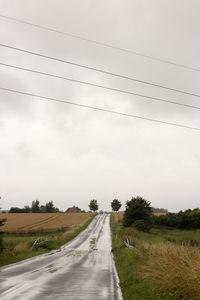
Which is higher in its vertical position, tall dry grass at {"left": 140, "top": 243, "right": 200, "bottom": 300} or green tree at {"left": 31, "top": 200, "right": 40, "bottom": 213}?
green tree at {"left": 31, "top": 200, "right": 40, "bottom": 213}

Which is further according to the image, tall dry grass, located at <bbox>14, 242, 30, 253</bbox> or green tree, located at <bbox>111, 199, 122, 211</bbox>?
green tree, located at <bbox>111, 199, 122, 211</bbox>

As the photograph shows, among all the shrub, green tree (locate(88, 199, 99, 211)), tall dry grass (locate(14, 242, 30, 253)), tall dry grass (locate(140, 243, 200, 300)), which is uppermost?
green tree (locate(88, 199, 99, 211))

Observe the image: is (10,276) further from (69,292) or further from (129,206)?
(129,206)

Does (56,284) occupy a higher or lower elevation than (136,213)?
lower

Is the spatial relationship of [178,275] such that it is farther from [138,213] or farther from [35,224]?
[35,224]

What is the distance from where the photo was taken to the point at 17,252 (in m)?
21.2

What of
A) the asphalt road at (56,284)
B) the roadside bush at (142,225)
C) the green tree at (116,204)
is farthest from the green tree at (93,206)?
the asphalt road at (56,284)

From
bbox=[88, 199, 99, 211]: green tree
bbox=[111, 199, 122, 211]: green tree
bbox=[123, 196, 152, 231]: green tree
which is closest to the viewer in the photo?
bbox=[123, 196, 152, 231]: green tree

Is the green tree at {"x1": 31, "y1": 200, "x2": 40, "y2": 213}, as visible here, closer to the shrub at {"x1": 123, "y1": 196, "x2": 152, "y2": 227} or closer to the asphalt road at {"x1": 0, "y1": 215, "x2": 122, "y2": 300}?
the shrub at {"x1": 123, "y1": 196, "x2": 152, "y2": 227}

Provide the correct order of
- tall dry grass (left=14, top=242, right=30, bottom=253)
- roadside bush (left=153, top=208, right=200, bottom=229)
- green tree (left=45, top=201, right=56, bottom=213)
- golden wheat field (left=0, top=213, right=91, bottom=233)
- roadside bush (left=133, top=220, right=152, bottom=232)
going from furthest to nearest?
green tree (left=45, top=201, right=56, bottom=213), roadside bush (left=153, top=208, right=200, bottom=229), golden wheat field (left=0, top=213, right=91, bottom=233), roadside bush (left=133, top=220, right=152, bottom=232), tall dry grass (left=14, top=242, right=30, bottom=253)

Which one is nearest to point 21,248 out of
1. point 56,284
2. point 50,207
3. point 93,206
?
point 56,284

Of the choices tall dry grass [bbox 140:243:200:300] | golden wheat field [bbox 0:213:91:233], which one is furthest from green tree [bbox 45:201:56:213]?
tall dry grass [bbox 140:243:200:300]

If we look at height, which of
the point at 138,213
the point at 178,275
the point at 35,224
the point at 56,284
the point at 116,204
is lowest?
the point at 56,284

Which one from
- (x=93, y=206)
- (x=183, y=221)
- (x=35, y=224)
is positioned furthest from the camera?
(x=93, y=206)
